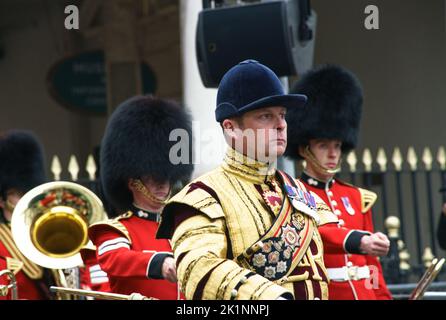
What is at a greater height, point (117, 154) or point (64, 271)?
point (117, 154)

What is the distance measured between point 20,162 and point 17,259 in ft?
2.66

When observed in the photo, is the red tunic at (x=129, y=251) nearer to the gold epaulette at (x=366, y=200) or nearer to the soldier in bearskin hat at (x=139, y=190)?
the soldier in bearskin hat at (x=139, y=190)

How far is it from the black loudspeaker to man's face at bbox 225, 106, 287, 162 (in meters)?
1.85

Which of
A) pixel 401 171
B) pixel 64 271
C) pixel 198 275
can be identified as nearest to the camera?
pixel 198 275

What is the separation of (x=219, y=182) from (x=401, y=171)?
531 centimetres

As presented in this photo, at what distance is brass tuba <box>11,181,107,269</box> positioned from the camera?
20.3 feet

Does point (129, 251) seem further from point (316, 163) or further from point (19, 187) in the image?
point (19, 187)

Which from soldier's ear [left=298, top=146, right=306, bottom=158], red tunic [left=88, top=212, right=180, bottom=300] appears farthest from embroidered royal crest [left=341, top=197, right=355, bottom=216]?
red tunic [left=88, top=212, right=180, bottom=300]

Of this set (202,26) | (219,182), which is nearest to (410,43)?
(202,26)

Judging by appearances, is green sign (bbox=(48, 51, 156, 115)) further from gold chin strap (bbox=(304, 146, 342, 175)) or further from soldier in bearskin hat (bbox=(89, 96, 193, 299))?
gold chin strap (bbox=(304, 146, 342, 175))

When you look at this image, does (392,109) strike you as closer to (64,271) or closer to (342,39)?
(342,39)

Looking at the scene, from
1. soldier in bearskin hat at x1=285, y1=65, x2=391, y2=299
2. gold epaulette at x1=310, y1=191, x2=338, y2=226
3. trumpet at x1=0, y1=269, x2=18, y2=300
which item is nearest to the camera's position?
gold epaulette at x1=310, y1=191, x2=338, y2=226

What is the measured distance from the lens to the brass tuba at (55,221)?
6.19 m

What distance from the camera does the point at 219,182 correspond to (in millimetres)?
4203
